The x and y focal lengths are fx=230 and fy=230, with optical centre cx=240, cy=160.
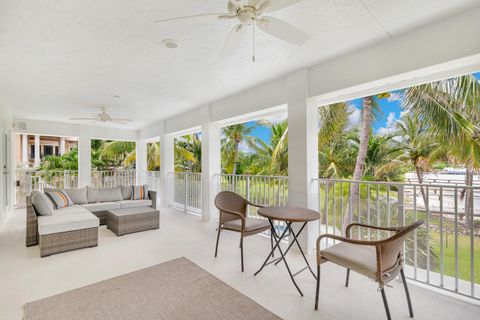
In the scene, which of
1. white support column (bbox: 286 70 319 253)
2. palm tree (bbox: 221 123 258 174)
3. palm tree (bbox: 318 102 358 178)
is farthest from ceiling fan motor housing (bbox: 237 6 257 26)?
palm tree (bbox: 221 123 258 174)

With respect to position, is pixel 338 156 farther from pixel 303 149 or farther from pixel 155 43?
pixel 155 43

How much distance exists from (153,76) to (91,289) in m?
2.87

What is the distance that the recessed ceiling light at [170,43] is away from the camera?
2.48m

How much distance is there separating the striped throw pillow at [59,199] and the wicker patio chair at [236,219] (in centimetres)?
305

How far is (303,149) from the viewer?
328 cm

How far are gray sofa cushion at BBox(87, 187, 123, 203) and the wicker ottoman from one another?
0.72 metres

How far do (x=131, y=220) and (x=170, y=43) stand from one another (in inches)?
119

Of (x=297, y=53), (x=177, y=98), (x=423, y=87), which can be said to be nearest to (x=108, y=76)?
(x=177, y=98)

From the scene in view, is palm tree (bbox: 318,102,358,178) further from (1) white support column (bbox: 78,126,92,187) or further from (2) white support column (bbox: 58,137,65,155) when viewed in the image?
(2) white support column (bbox: 58,137,65,155)

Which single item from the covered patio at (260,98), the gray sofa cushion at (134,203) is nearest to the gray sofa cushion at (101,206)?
the gray sofa cushion at (134,203)

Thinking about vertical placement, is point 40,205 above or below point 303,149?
below

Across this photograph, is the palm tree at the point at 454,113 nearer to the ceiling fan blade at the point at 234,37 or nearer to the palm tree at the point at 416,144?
the palm tree at the point at 416,144

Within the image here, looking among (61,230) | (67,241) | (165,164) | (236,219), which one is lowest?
(67,241)

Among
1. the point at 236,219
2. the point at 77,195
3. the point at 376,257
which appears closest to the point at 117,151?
the point at 77,195
